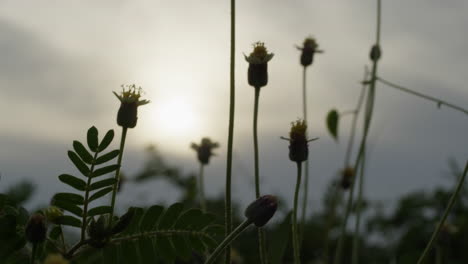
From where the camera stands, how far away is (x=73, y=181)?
37.6 inches

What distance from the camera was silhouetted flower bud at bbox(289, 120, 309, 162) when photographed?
1164mm

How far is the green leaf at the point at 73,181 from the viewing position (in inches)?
37.2

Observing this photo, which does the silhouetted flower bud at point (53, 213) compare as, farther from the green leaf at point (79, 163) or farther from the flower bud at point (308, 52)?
the flower bud at point (308, 52)

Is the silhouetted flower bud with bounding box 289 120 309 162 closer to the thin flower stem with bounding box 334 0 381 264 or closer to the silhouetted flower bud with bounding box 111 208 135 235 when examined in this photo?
the thin flower stem with bounding box 334 0 381 264

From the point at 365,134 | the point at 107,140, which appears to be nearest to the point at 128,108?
the point at 107,140

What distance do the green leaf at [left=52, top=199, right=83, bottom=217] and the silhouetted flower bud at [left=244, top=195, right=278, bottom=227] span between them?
0.82ft

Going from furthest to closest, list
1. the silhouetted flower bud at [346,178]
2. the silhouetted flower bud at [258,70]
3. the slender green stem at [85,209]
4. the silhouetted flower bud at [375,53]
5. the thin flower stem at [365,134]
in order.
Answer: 1. the silhouetted flower bud at [346,178]
2. the silhouetted flower bud at [375,53]
3. the thin flower stem at [365,134]
4. the silhouetted flower bud at [258,70]
5. the slender green stem at [85,209]

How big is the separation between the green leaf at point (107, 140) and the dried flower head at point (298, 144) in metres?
0.36

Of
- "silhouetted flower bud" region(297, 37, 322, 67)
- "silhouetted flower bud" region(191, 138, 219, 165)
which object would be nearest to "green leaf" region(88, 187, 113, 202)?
"silhouetted flower bud" region(191, 138, 219, 165)

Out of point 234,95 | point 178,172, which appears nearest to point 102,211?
point 234,95

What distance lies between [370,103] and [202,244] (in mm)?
694

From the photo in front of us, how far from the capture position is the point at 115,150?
95 cm

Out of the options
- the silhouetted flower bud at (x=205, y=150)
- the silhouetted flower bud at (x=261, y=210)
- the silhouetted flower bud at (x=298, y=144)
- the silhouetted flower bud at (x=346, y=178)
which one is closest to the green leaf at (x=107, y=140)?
the silhouetted flower bud at (x=261, y=210)

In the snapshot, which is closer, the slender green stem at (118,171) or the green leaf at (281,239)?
the slender green stem at (118,171)
